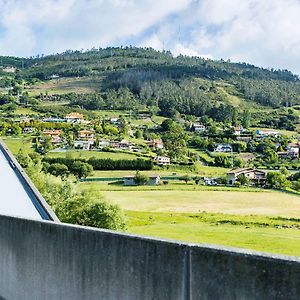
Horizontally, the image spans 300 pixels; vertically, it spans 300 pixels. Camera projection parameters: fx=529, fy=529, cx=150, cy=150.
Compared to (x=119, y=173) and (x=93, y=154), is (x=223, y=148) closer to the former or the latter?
(x=93, y=154)

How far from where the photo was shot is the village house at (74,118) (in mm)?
171075

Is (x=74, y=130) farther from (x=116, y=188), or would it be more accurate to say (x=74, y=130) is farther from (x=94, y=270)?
(x=94, y=270)

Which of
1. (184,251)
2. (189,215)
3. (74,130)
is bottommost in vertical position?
(189,215)

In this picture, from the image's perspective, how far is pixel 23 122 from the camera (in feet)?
500

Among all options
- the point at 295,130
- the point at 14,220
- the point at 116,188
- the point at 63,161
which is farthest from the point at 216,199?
the point at 295,130

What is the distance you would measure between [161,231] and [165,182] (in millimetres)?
54597

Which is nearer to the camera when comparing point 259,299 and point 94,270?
point 259,299

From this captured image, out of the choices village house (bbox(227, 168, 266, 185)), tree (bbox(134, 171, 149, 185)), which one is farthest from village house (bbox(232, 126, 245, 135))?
tree (bbox(134, 171, 149, 185))

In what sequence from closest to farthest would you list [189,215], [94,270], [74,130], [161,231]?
[94,270]
[161,231]
[189,215]
[74,130]

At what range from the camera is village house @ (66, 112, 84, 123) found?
171075 millimetres

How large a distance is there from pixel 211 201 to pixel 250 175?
3051cm

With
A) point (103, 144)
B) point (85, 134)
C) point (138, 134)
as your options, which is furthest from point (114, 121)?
point (103, 144)

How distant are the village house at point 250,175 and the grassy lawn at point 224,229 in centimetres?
4062

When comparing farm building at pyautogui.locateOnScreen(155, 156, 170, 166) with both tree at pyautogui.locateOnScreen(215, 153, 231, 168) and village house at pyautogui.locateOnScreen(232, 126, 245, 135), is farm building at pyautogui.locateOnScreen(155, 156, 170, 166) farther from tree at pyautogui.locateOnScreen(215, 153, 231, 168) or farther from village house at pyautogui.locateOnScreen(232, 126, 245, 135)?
village house at pyautogui.locateOnScreen(232, 126, 245, 135)
